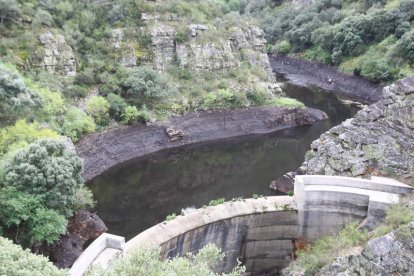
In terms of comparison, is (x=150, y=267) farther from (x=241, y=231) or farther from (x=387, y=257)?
(x=241, y=231)

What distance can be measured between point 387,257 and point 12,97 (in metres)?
26.7

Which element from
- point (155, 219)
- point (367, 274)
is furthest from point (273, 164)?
point (367, 274)

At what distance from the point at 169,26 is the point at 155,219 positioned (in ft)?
96.4

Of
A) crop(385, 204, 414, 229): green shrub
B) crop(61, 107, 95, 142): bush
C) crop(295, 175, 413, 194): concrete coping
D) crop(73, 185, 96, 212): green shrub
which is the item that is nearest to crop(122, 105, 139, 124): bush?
crop(61, 107, 95, 142): bush

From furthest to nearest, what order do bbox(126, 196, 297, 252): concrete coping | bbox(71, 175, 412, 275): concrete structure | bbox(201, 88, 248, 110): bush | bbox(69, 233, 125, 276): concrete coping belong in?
1. bbox(201, 88, 248, 110): bush
2. bbox(71, 175, 412, 275): concrete structure
3. bbox(126, 196, 297, 252): concrete coping
4. bbox(69, 233, 125, 276): concrete coping

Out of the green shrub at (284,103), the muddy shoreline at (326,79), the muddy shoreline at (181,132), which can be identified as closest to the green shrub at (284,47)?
the muddy shoreline at (326,79)

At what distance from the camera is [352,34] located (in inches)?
2886

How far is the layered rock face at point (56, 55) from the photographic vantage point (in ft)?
144

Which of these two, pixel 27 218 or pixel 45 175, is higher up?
pixel 45 175

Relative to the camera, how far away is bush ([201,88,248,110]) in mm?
50906

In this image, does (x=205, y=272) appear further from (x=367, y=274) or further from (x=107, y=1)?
(x=107, y=1)

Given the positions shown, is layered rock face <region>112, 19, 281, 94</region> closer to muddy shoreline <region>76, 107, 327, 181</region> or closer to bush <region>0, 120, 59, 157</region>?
muddy shoreline <region>76, 107, 327, 181</region>

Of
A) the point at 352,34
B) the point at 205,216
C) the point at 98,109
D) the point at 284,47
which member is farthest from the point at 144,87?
the point at 284,47

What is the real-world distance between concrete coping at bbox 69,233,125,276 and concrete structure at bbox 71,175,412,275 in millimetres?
3777
